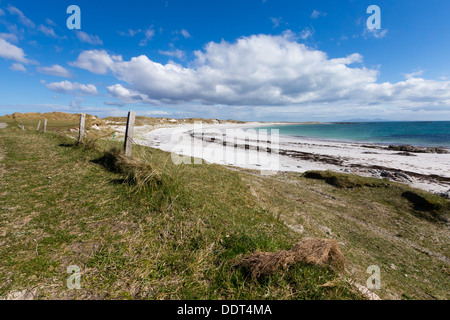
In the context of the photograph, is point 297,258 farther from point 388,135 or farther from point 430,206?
point 388,135

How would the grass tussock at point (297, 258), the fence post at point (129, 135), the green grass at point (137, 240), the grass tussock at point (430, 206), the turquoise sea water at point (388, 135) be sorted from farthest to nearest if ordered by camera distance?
1. the turquoise sea water at point (388, 135)
2. the grass tussock at point (430, 206)
3. the fence post at point (129, 135)
4. the grass tussock at point (297, 258)
5. the green grass at point (137, 240)

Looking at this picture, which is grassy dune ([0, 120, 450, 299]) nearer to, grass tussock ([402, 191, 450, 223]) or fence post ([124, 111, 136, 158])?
grass tussock ([402, 191, 450, 223])

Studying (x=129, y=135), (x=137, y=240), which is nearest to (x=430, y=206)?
(x=137, y=240)

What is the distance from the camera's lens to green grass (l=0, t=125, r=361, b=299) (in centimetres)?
299

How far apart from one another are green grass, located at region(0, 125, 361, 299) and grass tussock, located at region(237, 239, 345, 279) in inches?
5.4

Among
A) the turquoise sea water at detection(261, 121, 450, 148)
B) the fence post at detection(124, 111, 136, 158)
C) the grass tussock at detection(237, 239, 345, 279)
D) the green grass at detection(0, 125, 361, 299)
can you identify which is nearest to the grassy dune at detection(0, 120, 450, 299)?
the green grass at detection(0, 125, 361, 299)

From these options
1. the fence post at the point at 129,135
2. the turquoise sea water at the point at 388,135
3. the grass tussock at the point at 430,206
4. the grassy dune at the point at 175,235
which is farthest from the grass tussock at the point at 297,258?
the turquoise sea water at the point at 388,135

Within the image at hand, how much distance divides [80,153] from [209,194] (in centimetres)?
780

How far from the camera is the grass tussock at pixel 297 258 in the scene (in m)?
3.24

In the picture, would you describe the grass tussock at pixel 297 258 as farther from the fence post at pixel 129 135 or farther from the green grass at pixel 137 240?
the fence post at pixel 129 135

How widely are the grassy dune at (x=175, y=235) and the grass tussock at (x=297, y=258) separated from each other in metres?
0.13

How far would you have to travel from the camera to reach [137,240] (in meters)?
3.87

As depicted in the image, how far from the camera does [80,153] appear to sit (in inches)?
375
